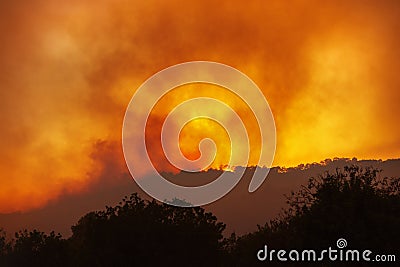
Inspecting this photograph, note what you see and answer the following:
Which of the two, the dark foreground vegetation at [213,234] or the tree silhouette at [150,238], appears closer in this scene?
the dark foreground vegetation at [213,234]

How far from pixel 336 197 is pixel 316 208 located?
1.72 m

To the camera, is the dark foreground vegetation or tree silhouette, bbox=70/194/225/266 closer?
the dark foreground vegetation

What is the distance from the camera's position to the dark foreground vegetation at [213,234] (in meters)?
44.8

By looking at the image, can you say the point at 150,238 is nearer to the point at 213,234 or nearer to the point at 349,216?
the point at 213,234

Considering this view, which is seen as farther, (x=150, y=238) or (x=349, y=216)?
(x=150, y=238)

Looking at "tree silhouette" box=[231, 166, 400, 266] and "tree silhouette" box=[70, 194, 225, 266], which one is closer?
"tree silhouette" box=[231, 166, 400, 266]

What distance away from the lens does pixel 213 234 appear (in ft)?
206

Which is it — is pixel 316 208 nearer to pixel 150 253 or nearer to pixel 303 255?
pixel 303 255

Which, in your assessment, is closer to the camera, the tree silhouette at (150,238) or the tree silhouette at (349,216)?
the tree silhouette at (349,216)

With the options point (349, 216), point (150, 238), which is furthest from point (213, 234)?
point (349, 216)

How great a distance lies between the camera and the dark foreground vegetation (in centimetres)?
4481

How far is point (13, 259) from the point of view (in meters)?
72.7

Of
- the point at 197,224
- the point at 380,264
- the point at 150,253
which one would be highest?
the point at 197,224

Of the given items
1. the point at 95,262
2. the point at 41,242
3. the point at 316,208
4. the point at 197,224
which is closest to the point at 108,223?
the point at 95,262
